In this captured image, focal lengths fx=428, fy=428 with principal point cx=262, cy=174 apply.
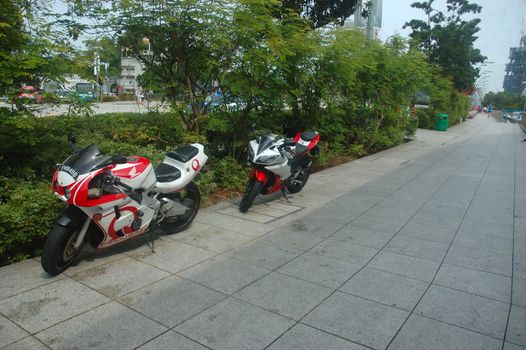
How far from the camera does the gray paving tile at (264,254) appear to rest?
4434mm

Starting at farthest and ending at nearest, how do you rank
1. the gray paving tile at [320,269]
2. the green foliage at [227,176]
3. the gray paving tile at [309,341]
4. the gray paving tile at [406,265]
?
the green foliage at [227,176]
the gray paving tile at [406,265]
the gray paving tile at [320,269]
the gray paving tile at [309,341]

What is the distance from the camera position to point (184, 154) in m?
5.13

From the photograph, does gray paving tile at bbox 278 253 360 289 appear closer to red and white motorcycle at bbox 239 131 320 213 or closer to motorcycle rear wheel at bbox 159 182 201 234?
motorcycle rear wheel at bbox 159 182 201 234

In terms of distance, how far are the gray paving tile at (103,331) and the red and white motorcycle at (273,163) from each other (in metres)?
3.10

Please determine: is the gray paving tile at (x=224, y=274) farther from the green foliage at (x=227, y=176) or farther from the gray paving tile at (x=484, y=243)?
the green foliage at (x=227, y=176)

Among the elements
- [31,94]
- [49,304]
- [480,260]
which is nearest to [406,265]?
[480,260]

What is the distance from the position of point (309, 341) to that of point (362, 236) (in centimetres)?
253

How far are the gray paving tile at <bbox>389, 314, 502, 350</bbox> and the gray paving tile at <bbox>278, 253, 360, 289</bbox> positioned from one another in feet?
2.81

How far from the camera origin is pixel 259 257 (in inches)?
180

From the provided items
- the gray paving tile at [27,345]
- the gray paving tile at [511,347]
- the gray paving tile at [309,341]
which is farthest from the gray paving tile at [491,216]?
the gray paving tile at [27,345]

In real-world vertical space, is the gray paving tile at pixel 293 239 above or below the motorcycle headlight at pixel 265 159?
below

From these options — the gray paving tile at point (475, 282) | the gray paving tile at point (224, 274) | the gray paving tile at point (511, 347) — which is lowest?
the gray paving tile at point (224, 274)

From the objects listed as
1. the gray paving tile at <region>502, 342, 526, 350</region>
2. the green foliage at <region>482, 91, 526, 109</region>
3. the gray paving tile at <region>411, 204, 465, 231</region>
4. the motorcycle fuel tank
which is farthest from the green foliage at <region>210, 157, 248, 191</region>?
the green foliage at <region>482, 91, 526, 109</region>

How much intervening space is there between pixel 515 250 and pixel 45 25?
6.21 meters
